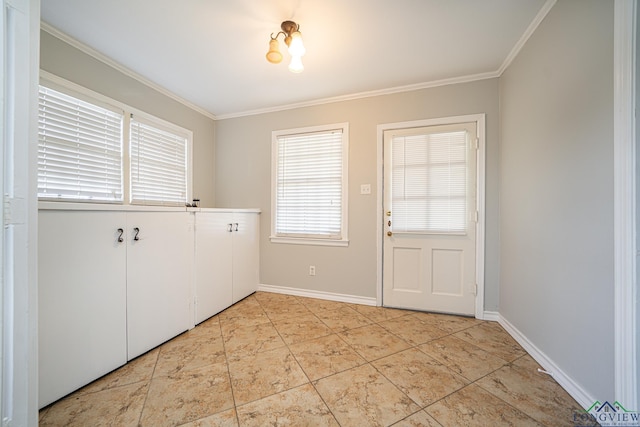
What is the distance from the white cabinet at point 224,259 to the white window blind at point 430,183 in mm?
1785

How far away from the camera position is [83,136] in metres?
2.00

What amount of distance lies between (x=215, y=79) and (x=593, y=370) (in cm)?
359

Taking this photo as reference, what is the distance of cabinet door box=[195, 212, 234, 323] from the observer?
2.25 m

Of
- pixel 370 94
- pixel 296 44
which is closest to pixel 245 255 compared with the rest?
pixel 296 44

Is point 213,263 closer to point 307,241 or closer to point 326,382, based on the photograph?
point 307,241

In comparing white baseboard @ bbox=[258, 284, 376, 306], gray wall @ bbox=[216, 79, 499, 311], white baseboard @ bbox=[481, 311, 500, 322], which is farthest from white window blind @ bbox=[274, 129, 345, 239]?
white baseboard @ bbox=[481, 311, 500, 322]

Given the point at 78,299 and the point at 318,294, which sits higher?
the point at 78,299

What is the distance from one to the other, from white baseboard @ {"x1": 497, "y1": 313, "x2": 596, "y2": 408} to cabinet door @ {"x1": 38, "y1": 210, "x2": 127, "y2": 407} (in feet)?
9.21

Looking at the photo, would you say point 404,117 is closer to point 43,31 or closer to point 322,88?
point 322,88

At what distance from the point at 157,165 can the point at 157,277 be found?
54.9 inches

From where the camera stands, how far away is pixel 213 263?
2.41 m

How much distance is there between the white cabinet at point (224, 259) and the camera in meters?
2.27

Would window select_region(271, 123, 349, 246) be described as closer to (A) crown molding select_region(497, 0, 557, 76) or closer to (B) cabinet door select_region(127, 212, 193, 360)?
(B) cabinet door select_region(127, 212, 193, 360)

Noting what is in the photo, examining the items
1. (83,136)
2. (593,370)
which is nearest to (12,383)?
(83,136)
